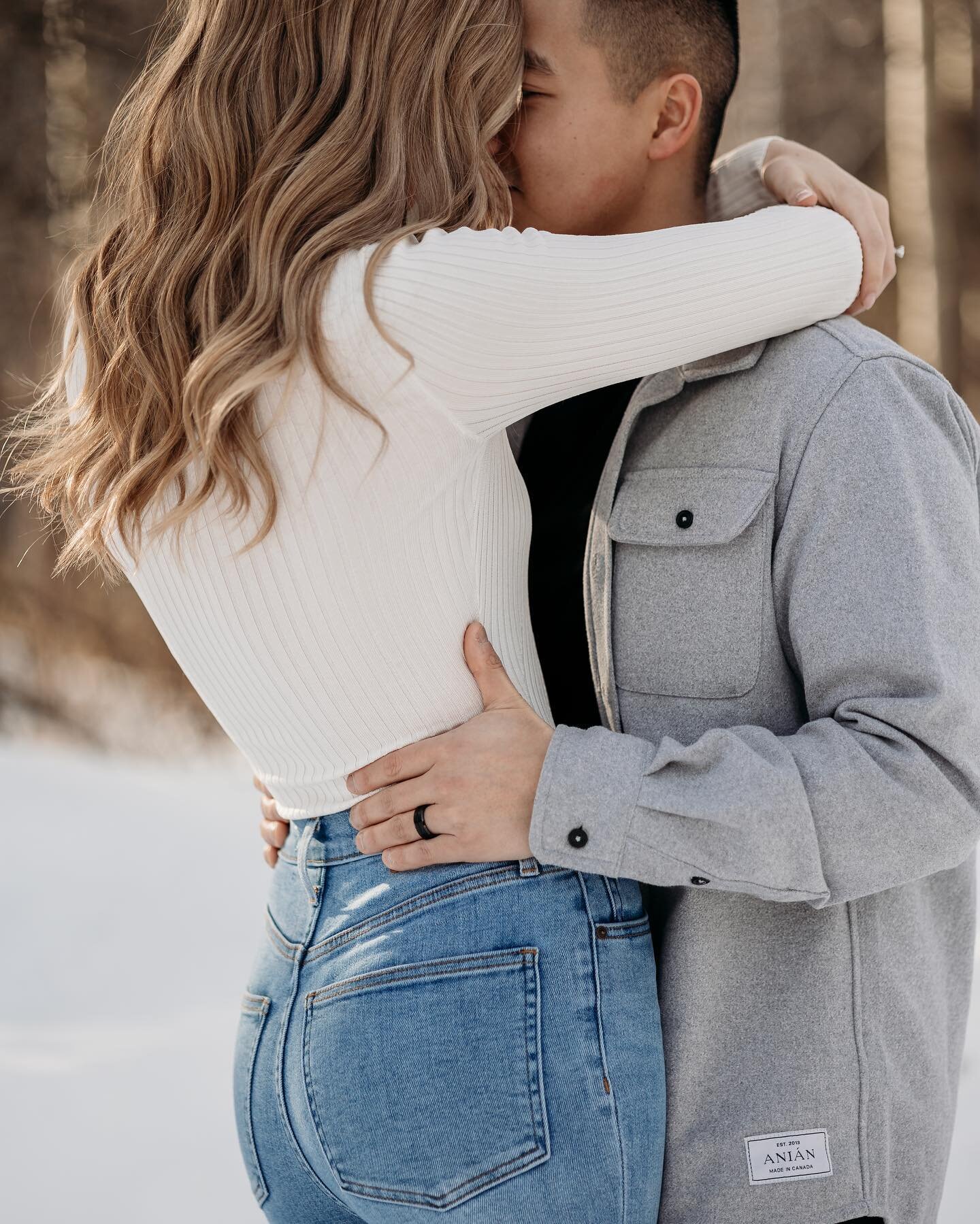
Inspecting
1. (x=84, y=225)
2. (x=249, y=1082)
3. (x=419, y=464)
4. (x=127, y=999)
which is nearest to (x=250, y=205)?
(x=419, y=464)

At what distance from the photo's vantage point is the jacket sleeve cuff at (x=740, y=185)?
1.55 meters

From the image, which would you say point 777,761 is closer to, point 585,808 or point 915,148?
point 585,808

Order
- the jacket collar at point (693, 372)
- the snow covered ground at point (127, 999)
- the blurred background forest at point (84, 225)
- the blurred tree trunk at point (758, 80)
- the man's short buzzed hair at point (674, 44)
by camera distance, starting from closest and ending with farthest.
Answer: the jacket collar at point (693, 372) < the man's short buzzed hair at point (674, 44) < the snow covered ground at point (127, 999) < the blurred background forest at point (84, 225) < the blurred tree trunk at point (758, 80)

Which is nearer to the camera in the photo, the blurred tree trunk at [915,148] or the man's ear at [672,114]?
the man's ear at [672,114]

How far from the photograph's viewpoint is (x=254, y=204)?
112cm

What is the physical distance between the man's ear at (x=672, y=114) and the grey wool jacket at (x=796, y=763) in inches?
15.8

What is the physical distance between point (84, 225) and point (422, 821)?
440 centimetres

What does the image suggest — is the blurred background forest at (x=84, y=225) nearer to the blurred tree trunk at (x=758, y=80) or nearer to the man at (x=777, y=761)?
the blurred tree trunk at (x=758, y=80)

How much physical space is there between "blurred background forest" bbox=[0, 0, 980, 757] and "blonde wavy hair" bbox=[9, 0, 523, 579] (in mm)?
3946

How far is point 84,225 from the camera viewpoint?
477cm

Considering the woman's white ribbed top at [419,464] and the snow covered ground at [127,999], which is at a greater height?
the woman's white ribbed top at [419,464]

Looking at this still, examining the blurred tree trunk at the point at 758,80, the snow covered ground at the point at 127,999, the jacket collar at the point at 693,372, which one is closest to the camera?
the jacket collar at the point at 693,372

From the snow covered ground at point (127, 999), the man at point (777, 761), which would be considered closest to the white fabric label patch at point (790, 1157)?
the man at point (777, 761)

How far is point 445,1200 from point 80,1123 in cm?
192
